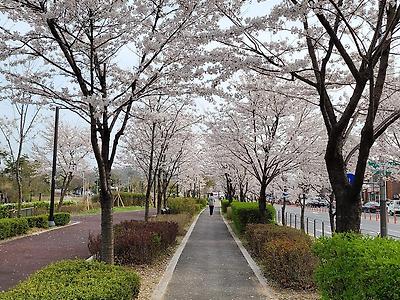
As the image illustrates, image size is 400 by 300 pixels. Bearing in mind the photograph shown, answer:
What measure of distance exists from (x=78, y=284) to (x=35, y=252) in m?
8.92

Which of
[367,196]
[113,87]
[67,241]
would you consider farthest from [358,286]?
[367,196]

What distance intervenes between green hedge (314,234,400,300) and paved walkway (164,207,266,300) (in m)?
2.43

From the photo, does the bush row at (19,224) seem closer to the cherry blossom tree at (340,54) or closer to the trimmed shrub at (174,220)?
the trimmed shrub at (174,220)

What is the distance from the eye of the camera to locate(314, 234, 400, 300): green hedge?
3422 millimetres

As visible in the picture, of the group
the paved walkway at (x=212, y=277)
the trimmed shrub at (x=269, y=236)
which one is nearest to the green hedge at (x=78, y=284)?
the paved walkway at (x=212, y=277)

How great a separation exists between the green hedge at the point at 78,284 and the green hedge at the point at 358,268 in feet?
7.21

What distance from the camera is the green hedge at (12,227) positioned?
15.6m

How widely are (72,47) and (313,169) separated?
10987 mm

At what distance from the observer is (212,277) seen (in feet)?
28.5

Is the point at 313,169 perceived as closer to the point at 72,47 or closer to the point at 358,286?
the point at 72,47

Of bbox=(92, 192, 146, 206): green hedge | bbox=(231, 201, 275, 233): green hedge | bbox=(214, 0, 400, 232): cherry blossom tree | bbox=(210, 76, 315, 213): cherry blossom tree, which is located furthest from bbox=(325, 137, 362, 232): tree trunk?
bbox=(92, 192, 146, 206): green hedge

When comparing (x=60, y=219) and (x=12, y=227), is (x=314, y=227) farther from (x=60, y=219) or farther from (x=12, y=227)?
(x=60, y=219)

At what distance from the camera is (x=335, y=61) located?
9.09 metres

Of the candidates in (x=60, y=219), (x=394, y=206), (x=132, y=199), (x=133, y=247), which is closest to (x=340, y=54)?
(x=133, y=247)
